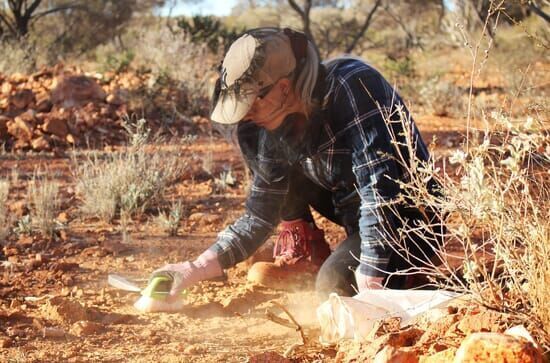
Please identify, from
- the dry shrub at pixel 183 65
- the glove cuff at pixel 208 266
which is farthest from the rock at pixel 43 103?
the glove cuff at pixel 208 266

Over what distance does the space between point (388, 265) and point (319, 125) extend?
2.10 ft

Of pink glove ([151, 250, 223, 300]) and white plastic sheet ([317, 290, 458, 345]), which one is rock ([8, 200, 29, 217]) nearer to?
pink glove ([151, 250, 223, 300])

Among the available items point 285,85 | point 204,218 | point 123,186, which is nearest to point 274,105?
point 285,85

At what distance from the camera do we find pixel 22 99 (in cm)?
816

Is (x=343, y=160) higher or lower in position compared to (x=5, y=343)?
higher

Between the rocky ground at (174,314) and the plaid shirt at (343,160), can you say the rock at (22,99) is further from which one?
the plaid shirt at (343,160)

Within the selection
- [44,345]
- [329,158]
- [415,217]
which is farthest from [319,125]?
[44,345]

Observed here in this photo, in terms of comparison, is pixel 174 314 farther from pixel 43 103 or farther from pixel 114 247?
pixel 43 103

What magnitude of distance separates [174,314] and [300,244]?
0.78 metres

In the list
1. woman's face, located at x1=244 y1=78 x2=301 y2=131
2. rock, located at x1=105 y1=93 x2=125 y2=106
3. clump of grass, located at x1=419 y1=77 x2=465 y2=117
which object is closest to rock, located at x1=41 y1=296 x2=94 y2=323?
woman's face, located at x1=244 y1=78 x2=301 y2=131

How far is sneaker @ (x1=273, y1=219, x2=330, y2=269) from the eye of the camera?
385 cm

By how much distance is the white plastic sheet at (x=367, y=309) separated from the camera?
8.50ft

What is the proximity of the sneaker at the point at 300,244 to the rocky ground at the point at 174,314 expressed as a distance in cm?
17

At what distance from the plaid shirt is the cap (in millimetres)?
274
